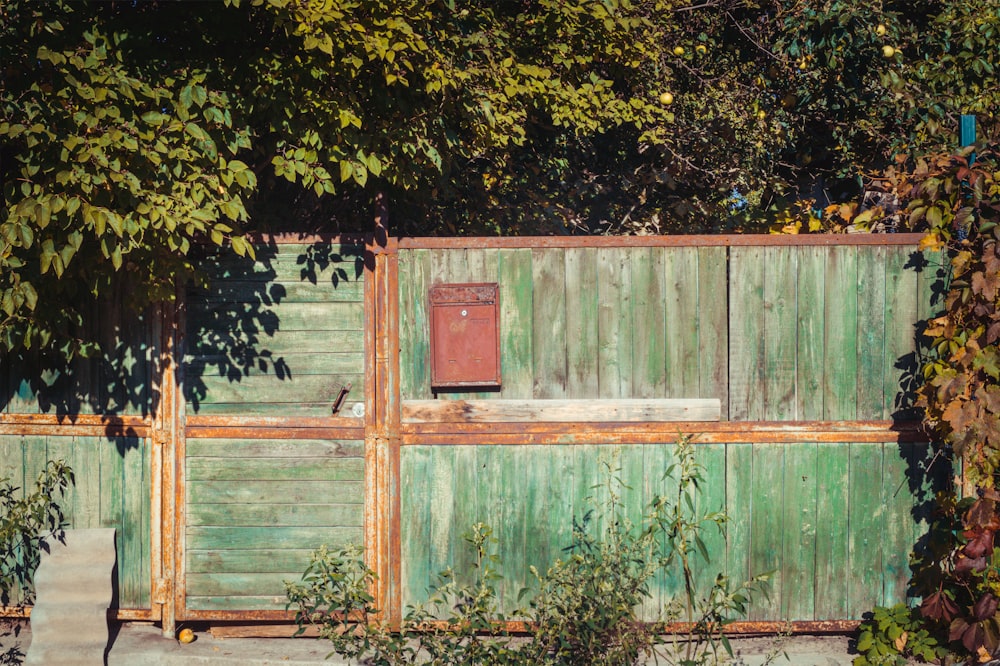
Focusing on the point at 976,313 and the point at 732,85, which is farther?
the point at 732,85

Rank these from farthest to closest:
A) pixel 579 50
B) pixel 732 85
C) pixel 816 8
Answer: pixel 732 85
pixel 816 8
pixel 579 50

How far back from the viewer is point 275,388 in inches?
191

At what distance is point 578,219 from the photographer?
24.6 feet

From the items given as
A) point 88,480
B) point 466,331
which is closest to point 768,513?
point 466,331

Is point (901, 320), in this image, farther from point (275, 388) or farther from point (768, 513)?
point (275, 388)

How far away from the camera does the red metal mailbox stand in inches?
188

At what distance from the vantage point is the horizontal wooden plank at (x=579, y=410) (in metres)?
4.80

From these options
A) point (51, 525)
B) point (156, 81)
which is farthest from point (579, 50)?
→ point (51, 525)

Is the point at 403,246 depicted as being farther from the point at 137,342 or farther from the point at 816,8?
the point at 816,8

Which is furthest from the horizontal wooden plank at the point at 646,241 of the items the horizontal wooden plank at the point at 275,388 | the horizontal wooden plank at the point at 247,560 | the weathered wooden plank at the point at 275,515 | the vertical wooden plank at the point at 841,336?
the horizontal wooden plank at the point at 247,560

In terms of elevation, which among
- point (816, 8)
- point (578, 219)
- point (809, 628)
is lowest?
point (809, 628)

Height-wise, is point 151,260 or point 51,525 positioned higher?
point 151,260

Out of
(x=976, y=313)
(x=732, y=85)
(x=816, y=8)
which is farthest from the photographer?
(x=732, y=85)

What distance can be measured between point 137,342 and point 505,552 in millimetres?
2376
